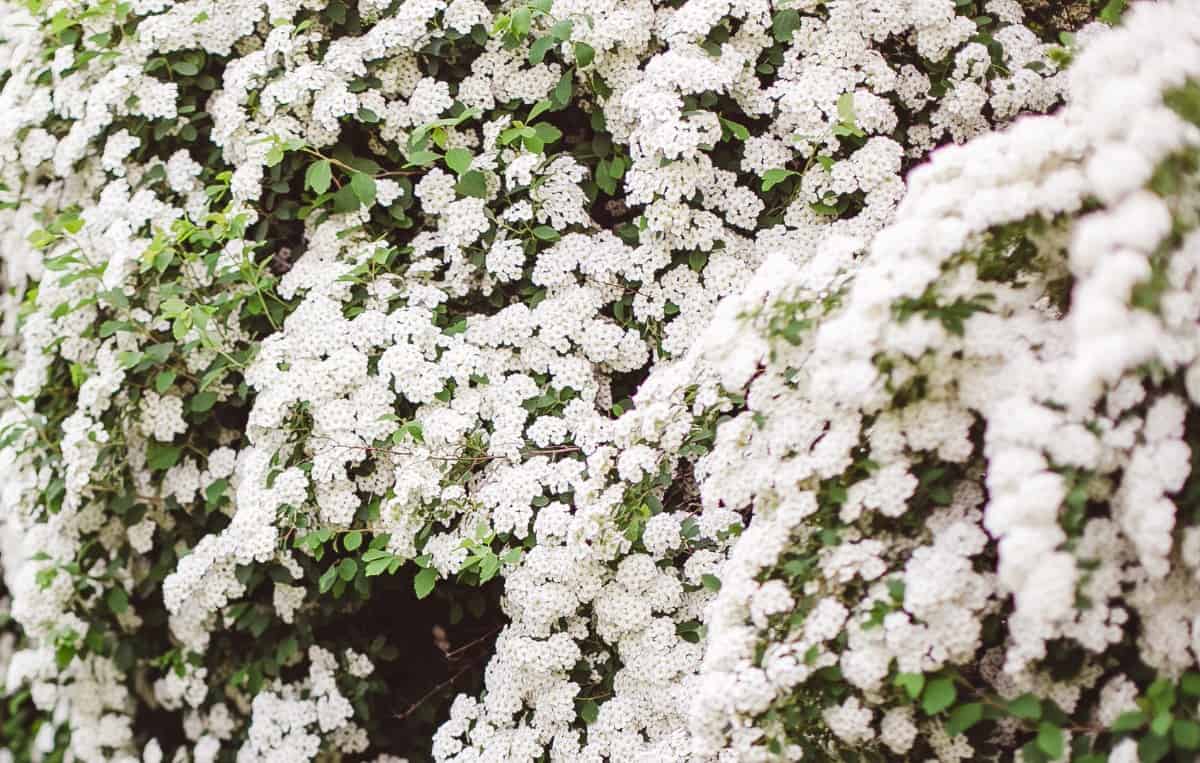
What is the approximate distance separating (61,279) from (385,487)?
4.33 feet

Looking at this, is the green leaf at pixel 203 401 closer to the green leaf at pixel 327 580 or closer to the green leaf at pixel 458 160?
the green leaf at pixel 327 580

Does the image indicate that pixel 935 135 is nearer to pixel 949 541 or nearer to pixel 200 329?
pixel 949 541

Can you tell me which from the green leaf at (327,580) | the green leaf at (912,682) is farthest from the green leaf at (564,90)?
the green leaf at (912,682)

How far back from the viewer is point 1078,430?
6.19 feet

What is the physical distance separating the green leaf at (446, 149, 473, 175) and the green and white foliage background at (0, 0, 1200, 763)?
0.17 feet

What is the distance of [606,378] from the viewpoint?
3303 mm

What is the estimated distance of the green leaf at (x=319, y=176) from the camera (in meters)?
3.21

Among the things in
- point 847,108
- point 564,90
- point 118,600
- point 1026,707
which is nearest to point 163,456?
point 118,600

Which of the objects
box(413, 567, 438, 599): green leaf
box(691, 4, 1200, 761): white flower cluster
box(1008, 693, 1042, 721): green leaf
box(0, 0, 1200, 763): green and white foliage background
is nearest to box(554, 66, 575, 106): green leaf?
box(0, 0, 1200, 763): green and white foliage background

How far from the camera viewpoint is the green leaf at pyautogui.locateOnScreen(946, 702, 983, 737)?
2.07m

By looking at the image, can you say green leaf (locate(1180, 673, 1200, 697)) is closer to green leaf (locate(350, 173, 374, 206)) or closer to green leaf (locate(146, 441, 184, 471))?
green leaf (locate(350, 173, 374, 206))

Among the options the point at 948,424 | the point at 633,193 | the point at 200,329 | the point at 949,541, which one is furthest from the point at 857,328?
the point at 200,329

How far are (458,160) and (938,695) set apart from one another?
197 centimetres

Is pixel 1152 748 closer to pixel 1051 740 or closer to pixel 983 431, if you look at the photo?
pixel 1051 740
